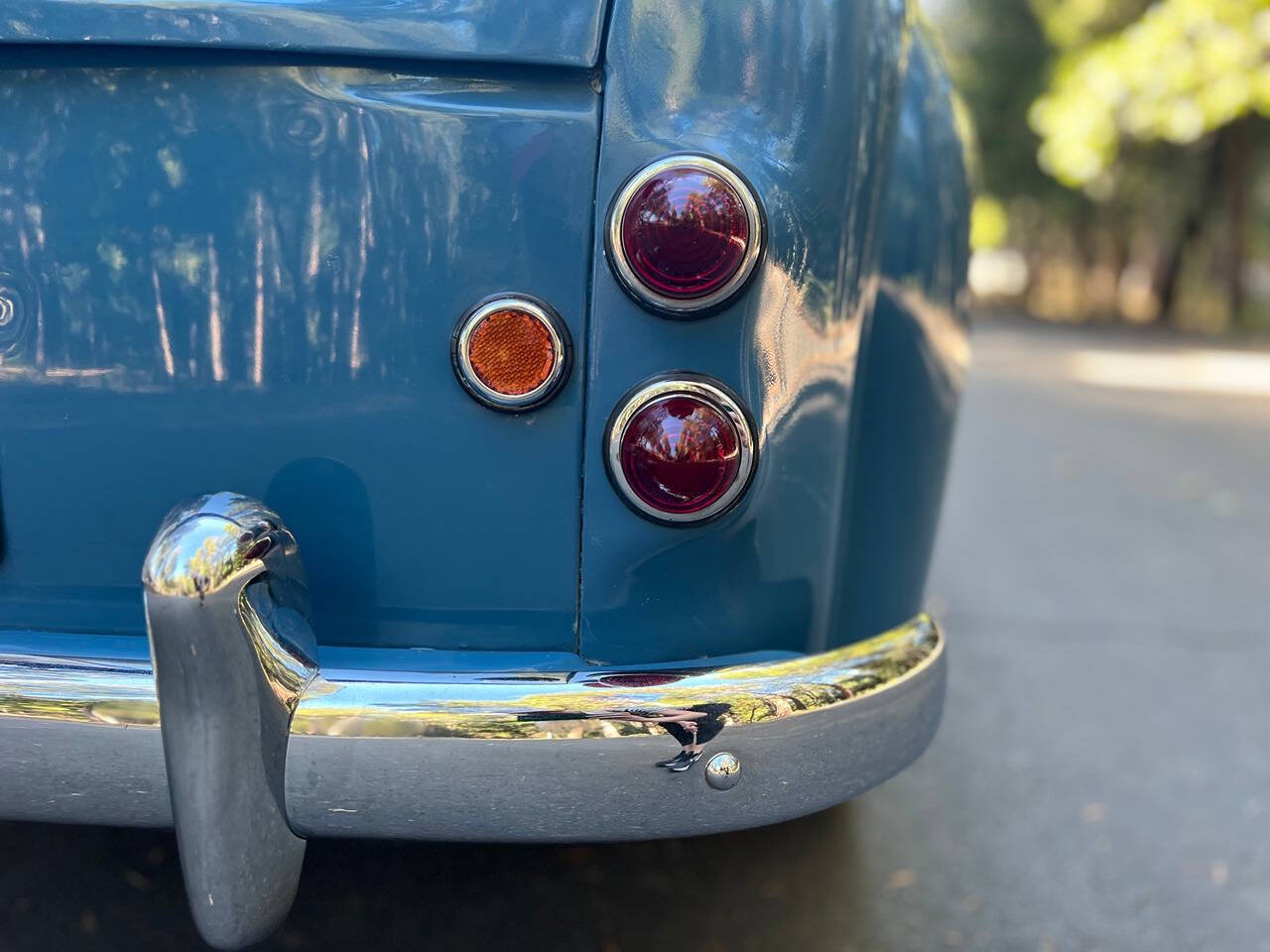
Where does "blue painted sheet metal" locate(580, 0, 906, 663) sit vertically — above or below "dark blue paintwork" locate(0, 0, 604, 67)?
below

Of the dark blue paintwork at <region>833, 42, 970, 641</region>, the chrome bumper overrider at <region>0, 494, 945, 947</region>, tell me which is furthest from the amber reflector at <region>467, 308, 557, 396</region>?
the dark blue paintwork at <region>833, 42, 970, 641</region>

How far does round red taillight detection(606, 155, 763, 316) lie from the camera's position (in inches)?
61.6

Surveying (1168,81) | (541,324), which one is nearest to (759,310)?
(541,324)

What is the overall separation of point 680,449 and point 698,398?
76mm

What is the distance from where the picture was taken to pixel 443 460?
5.49 ft

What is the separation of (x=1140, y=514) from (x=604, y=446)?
571cm

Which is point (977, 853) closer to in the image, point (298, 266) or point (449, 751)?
point (449, 751)

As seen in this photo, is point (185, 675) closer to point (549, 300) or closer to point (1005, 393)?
point (549, 300)

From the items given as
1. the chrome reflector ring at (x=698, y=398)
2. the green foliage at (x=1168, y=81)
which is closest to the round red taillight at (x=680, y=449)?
the chrome reflector ring at (x=698, y=398)

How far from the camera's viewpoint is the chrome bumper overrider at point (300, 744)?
147 cm

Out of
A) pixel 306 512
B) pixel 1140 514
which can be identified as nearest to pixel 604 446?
pixel 306 512

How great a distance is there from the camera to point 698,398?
163cm

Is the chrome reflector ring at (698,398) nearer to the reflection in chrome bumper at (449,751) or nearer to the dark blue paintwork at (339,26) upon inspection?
the reflection in chrome bumper at (449,751)

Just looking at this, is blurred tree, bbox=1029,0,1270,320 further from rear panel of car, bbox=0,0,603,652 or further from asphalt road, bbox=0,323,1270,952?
rear panel of car, bbox=0,0,603,652
